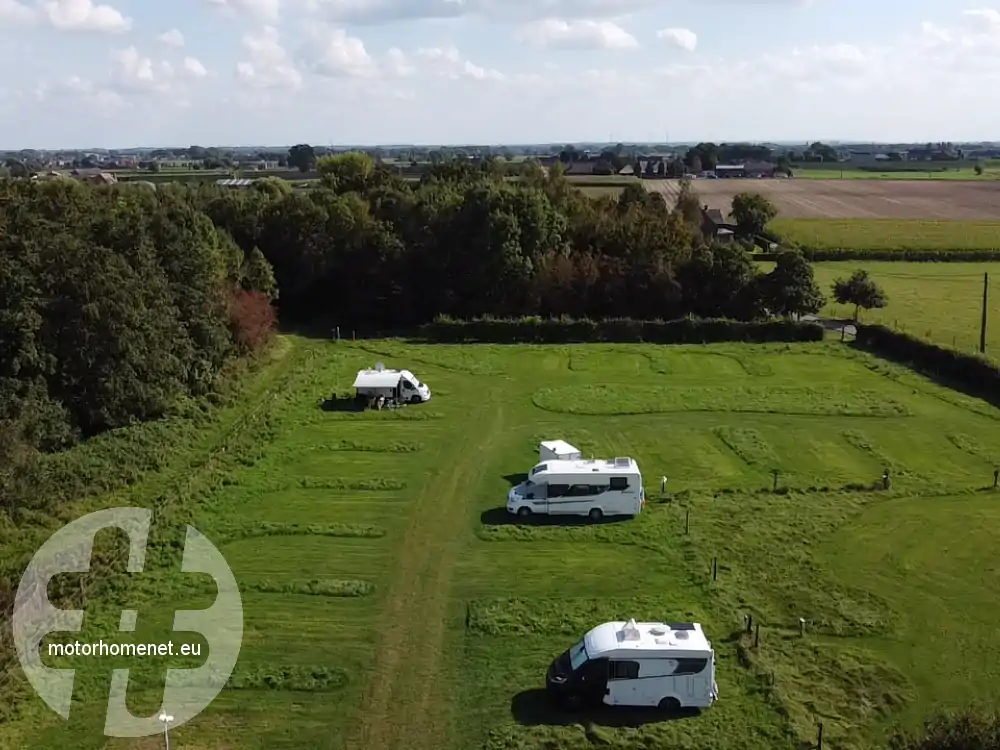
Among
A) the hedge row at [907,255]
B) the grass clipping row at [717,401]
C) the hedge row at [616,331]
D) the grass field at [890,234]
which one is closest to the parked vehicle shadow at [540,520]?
the grass clipping row at [717,401]

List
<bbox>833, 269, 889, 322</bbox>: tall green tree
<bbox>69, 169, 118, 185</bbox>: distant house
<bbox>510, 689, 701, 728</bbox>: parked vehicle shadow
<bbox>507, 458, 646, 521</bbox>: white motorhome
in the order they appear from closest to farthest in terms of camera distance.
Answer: <bbox>510, 689, 701, 728</bbox>: parked vehicle shadow < <bbox>507, 458, 646, 521</bbox>: white motorhome < <bbox>833, 269, 889, 322</bbox>: tall green tree < <bbox>69, 169, 118, 185</bbox>: distant house

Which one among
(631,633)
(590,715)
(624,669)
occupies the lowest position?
(590,715)

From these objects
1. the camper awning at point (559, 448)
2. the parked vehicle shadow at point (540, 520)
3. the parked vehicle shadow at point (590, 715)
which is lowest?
the parked vehicle shadow at point (590, 715)

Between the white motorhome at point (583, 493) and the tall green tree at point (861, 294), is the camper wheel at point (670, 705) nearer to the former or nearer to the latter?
the white motorhome at point (583, 493)

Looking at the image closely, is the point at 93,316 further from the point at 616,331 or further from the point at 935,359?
the point at 935,359

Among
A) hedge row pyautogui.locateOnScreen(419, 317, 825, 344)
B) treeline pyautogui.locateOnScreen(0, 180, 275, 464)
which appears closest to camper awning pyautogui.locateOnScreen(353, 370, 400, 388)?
treeline pyautogui.locateOnScreen(0, 180, 275, 464)

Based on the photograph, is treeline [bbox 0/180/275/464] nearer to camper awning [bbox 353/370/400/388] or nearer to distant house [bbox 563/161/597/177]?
camper awning [bbox 353/370/400/388]

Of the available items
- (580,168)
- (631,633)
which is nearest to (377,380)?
(631,633)
